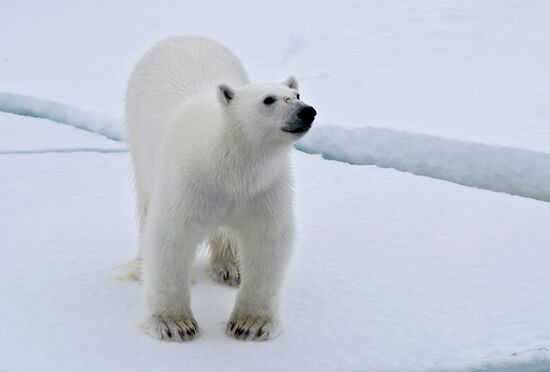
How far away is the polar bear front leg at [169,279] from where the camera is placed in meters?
2.62

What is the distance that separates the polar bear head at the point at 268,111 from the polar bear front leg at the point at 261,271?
9.9 inches

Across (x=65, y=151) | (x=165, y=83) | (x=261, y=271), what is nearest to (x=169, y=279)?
(x=261, y=271)

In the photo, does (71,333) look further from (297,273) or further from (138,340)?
(297,273)

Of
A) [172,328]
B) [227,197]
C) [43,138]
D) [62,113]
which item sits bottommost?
[62,113]

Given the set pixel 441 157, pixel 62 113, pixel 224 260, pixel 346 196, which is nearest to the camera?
pixel 224 260

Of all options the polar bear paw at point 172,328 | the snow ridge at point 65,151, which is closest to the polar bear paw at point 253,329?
the polar bear paw at point 172,328

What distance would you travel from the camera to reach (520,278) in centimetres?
312

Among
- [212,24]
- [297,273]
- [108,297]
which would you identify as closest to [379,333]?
[297,273]

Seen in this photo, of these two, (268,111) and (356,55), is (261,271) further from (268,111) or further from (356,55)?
(356,55)

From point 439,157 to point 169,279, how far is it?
2154mm

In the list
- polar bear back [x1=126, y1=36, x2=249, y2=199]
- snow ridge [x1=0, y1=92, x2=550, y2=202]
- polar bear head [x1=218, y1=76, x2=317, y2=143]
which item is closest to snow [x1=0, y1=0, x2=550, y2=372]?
snow ridge [x1=0, y1=92, x2=550, y2=202]

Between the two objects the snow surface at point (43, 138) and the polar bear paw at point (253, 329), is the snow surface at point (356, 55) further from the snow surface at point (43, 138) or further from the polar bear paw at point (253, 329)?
the polar bear paw at point (253, 329)

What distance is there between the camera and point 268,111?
2.49 meters

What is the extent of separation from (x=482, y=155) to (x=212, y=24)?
11.9ft
